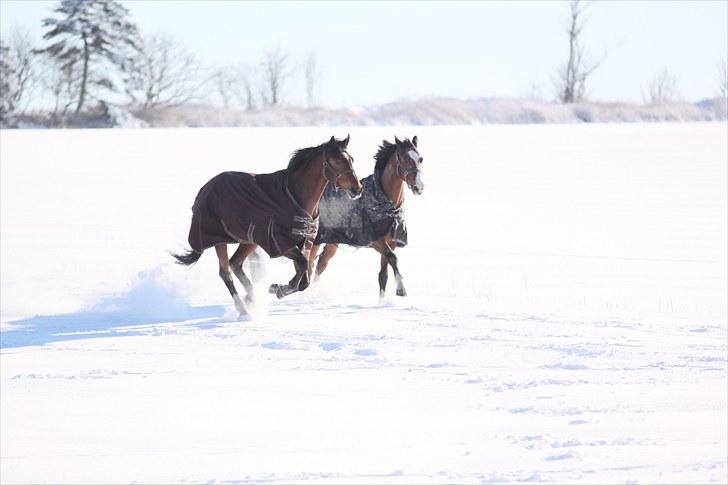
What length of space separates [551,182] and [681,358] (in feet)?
65.7

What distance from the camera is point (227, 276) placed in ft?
38.5

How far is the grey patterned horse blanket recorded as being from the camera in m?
11.9

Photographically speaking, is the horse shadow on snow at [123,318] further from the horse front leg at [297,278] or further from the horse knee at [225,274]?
the horse front leg at [297,278]

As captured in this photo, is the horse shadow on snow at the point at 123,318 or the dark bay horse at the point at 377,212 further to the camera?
the dark bay horse at the point at 377,212

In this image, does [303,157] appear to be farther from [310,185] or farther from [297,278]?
[297,278]

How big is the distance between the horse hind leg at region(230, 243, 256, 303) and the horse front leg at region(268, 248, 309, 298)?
2.58ft

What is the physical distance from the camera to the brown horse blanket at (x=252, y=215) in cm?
1083

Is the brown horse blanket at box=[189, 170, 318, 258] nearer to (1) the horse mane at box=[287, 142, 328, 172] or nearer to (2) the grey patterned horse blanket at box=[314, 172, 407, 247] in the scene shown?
(1) the horse mane at box=[287, 142, 328, 172]

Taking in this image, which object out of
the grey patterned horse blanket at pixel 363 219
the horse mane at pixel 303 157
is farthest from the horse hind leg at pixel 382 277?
the horse mane at pixel 303 157

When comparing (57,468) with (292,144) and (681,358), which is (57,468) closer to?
(681,358)

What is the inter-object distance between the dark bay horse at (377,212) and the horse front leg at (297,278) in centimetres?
114

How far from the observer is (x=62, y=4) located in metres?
45.3

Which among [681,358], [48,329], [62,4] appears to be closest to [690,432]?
[681,358]

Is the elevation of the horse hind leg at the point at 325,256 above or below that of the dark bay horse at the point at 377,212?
below
